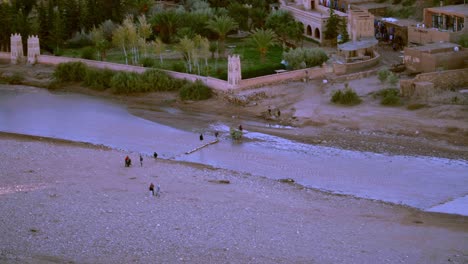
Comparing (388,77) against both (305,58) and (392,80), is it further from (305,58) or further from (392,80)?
(305,58)

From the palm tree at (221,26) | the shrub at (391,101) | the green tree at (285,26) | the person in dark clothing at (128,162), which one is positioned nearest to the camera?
the person in dark clothing at (128,162)

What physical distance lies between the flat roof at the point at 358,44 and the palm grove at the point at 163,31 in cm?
127

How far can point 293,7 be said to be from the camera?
44625 mm

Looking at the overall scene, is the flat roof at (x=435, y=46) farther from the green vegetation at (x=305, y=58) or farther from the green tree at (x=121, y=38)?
the green tree at (x=121, y=38)

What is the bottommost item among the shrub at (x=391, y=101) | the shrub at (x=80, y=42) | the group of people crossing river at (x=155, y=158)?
the group of people crossing river at (x=155, y=158)

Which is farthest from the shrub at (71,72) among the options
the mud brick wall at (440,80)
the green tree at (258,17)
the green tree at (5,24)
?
the mud brick wall at (440,80)

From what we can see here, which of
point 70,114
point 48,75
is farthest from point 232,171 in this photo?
point 48,75

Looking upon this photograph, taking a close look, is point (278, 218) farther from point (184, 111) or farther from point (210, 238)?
point (184, 111)

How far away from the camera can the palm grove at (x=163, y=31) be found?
3819 cm

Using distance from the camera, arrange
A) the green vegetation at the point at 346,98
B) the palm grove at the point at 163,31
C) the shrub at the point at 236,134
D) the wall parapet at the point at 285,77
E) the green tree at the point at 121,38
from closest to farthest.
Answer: the shrub at the point at 236,134, the green vegetation at the point at 346,98, the wall parapet at the point at 285,77, the palm grove at the point at 163,31, the green tree at the point at 121,38

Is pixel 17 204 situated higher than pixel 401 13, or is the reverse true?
pixel 401 13

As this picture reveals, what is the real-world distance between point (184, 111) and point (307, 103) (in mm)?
4472

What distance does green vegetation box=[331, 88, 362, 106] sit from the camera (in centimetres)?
3250

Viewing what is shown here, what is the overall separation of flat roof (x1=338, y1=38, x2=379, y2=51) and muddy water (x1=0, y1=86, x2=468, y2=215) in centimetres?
749
